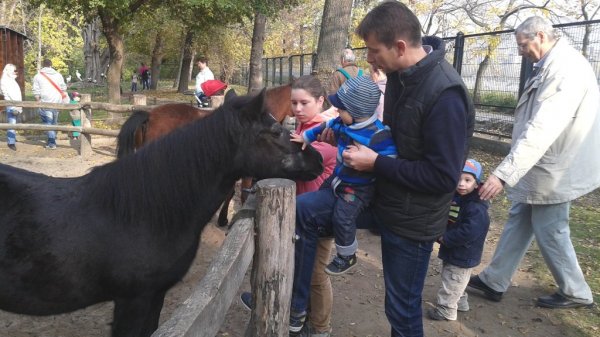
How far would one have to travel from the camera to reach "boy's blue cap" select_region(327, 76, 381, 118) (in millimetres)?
2201

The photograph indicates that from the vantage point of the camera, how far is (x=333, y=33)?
28.3ft

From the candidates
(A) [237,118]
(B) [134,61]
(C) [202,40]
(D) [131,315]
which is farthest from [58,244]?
(B) [134,61]

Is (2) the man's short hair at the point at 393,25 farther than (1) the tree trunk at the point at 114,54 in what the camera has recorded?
No

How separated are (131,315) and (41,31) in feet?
131

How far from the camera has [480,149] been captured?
32.0 feet

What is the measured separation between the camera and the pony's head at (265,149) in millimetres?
2539

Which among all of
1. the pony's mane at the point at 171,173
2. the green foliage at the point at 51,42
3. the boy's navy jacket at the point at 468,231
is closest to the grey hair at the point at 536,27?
the boy's navy jacket at the point at 468,231

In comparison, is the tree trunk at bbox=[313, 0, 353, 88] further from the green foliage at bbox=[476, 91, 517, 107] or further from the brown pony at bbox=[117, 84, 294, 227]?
the green foliage at bbox=[476, 91, 517, 107]

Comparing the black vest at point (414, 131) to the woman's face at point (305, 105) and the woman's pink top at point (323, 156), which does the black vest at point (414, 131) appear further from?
the woman's face at point (305, 105)

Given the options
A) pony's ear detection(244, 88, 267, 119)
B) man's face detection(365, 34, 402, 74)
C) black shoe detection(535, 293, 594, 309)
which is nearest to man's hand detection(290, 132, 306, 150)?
pony's ear detection(244, 88, 267, 119)

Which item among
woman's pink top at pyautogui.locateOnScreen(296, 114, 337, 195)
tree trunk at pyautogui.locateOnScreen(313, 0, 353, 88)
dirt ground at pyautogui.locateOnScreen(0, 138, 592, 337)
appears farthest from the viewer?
tree trunk at pyautogui.locateOnScreen(313, 0, 353, 88)

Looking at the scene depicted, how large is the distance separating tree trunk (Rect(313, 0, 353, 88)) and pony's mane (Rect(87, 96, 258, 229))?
250 inches

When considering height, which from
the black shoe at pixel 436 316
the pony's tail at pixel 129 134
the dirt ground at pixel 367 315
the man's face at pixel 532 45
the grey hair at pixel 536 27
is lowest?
the dirt ground at pixel 367 315

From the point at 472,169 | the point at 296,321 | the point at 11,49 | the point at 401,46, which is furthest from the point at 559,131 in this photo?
the point at 11,49
